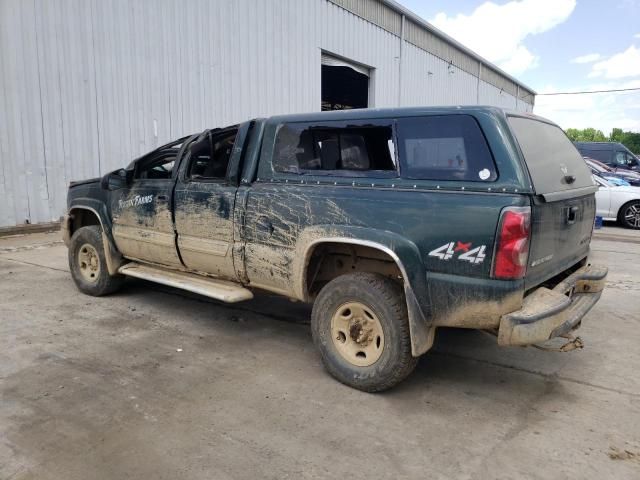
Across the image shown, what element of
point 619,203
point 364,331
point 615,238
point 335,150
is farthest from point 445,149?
point 619,203

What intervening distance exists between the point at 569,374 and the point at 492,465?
154 centimetres

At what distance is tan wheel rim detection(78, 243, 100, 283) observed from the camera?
5.69 m

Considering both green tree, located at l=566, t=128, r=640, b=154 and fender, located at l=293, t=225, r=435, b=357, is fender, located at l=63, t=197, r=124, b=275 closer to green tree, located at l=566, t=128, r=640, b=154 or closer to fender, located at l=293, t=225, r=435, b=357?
fender, located at l=293, t=225, r=435, b=357

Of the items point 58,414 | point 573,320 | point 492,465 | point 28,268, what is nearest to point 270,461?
point 492,465

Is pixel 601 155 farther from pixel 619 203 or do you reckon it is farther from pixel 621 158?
pixel 619 203

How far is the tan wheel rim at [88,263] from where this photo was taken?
5.69m

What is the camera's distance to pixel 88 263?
579 centimetres

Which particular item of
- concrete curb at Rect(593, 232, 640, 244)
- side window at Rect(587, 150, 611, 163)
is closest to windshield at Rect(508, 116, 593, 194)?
concrete curb at Rect(593, 232, 640, 244)

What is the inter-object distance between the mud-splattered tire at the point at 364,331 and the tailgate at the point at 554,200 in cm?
87

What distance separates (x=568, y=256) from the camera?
364cm

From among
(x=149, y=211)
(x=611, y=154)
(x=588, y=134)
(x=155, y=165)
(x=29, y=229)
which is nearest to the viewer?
(x=149, y=211)

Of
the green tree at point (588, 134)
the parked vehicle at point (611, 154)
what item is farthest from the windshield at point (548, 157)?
the green tree at point (588, 134)

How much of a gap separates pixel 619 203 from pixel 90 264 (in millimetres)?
12036

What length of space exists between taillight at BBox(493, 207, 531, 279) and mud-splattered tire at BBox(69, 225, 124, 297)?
431cm
